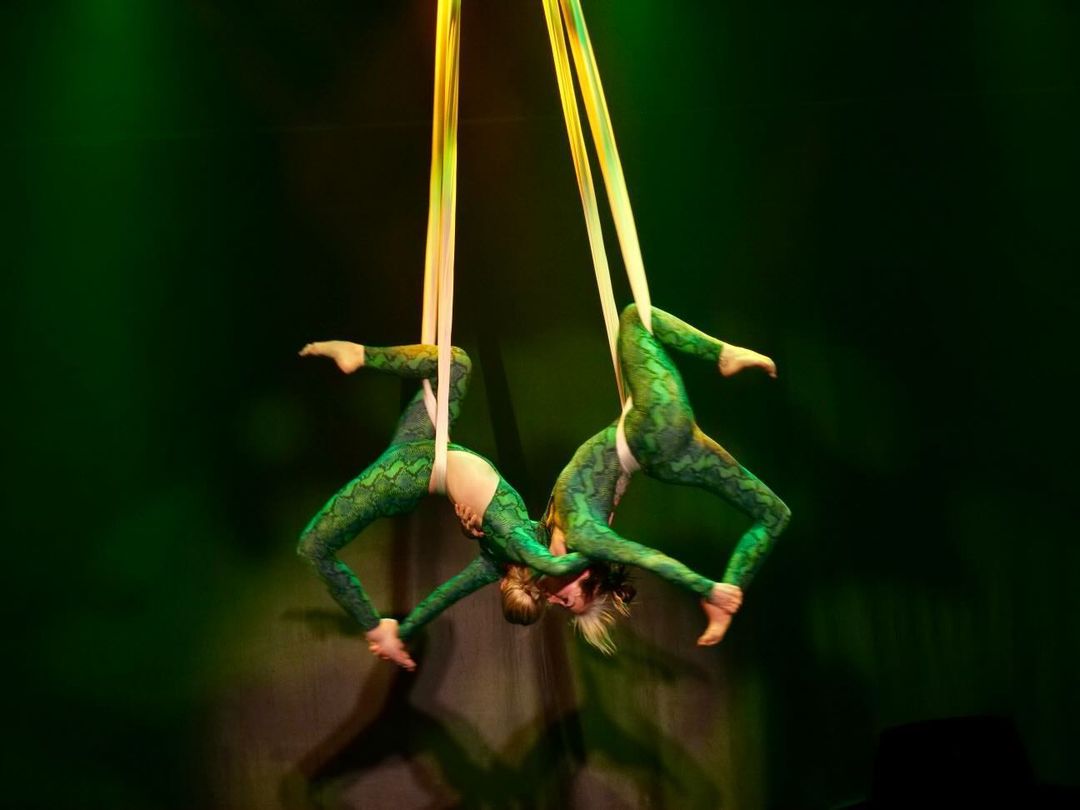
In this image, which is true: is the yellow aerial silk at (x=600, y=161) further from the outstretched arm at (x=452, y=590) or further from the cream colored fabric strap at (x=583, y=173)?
the outstretched arm at (x=452, y=590)

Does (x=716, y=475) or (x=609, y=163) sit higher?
(x=609, y=163)

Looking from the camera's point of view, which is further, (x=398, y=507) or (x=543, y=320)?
(x=543, y=320)

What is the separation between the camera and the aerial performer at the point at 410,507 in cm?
308

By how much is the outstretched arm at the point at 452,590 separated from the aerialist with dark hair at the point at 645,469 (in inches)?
8.5

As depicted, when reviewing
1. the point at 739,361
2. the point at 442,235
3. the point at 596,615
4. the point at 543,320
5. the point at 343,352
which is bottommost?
the point at 596,615

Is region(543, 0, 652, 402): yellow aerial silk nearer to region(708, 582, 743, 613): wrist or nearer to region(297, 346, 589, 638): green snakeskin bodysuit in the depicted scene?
region(297, 346, 589, 638): green snakeskin bodysuit

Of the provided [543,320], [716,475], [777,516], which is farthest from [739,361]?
[543,320]

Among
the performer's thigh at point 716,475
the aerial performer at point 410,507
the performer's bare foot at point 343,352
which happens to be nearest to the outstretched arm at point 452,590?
the aerial performer at point 410,507

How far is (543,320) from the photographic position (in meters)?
4.07

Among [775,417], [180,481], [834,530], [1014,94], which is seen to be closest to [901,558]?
[834,530]

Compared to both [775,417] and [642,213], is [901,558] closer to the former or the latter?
[775,417]

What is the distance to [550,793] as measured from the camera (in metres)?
3.98

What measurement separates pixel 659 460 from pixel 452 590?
0.66 m

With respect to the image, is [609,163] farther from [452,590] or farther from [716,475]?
[452,590]
